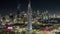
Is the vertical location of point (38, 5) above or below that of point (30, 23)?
above

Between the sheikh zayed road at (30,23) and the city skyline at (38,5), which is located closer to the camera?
the sheikh zayed road at (30,23)

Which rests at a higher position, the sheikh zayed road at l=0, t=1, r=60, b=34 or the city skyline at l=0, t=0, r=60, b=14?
the city skyline at l=0, t=0, r=60, b=14

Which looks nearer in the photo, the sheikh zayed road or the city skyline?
the sheikh zayed road

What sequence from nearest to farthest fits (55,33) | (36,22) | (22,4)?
(55,33), (36,22), (22,4)

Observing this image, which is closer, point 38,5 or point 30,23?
point 30,23

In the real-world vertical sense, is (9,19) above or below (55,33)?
above

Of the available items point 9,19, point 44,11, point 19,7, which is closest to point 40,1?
point 44,11

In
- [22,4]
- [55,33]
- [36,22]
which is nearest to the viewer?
[55,33]

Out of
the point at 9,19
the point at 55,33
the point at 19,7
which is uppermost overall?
the point at 19,7

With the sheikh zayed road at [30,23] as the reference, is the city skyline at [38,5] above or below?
above

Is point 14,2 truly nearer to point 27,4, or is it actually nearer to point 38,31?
point 27,4

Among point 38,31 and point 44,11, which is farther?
point 44,11
